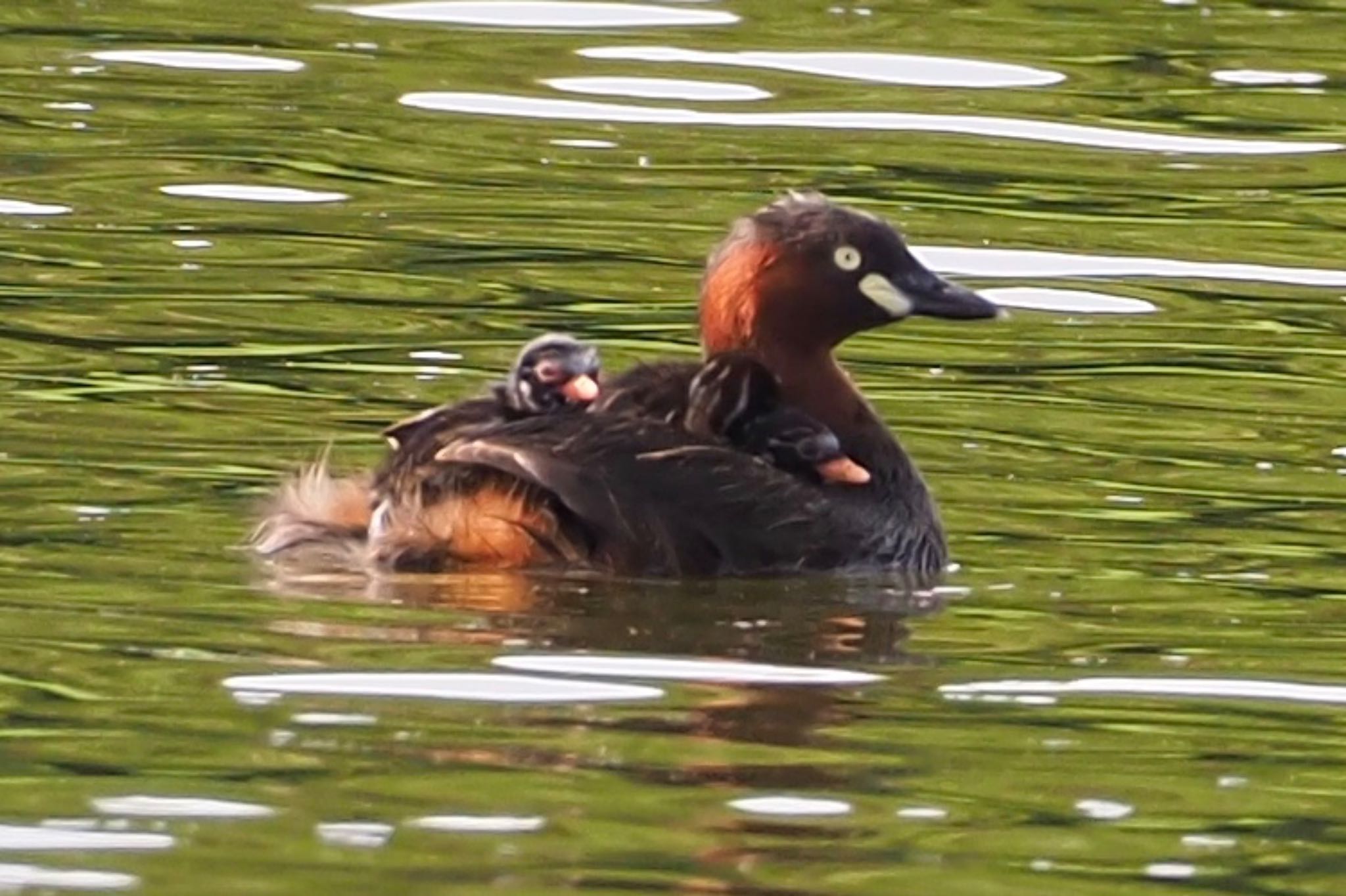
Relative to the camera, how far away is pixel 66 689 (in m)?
7.38

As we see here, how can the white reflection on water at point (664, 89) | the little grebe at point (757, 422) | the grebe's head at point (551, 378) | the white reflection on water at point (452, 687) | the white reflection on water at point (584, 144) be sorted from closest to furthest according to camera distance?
the white reflection on water at point (452, 687) → the grebe's head at point (551, 378) → the little grebe at point (757, 422) → the white reflection on water at point (584, 144) → the white reflection on water at point (664, 89)

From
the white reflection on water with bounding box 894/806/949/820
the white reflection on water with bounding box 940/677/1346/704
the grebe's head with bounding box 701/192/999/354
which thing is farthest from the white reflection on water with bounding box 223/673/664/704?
the grebe's head with bounding box 701/192/999/354

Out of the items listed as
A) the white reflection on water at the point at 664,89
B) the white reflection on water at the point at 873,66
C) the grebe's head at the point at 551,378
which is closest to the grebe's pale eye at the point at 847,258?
the grebe's head at the point at 551,378

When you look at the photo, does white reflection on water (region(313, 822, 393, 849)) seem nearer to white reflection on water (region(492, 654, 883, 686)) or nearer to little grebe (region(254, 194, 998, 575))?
white reflection on water (region(492, 654, 883, 686))

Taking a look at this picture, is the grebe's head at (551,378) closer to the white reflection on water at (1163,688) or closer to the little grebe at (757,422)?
the little grebe at (757,422)

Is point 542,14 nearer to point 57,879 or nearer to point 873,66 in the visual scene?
point 873,66

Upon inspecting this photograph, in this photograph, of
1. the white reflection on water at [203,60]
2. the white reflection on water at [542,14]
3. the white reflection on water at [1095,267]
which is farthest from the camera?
the white reflection on water at [542,14]

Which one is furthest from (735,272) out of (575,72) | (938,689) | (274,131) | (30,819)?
(575,72)

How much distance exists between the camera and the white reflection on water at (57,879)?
604cm

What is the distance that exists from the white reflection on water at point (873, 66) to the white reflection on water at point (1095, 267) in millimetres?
3132

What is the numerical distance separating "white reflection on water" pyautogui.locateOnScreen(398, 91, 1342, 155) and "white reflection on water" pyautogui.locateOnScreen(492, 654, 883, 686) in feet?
23.9

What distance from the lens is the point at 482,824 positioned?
254 inches

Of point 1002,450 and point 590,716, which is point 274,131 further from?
point 590,716

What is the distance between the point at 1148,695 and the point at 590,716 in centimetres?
107
